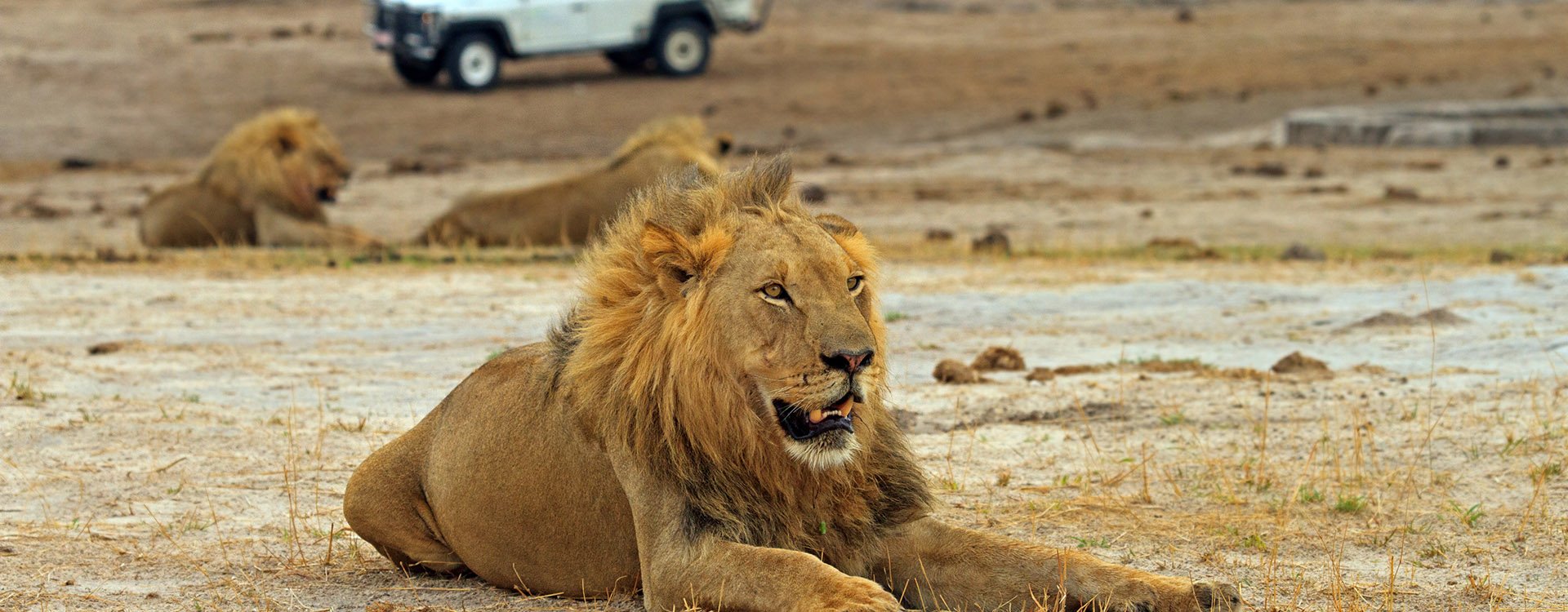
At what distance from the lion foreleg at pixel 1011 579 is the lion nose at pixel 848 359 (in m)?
0.67

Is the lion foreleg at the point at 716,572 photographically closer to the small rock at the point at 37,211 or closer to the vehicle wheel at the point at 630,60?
the small rock at the point at 37,211

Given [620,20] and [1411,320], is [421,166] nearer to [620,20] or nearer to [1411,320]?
[620,20]

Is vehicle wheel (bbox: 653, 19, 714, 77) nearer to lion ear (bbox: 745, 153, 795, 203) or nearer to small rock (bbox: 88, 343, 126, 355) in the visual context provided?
small rock (bbox: 88, 343, 126, 355)

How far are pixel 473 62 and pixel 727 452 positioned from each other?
2190cm

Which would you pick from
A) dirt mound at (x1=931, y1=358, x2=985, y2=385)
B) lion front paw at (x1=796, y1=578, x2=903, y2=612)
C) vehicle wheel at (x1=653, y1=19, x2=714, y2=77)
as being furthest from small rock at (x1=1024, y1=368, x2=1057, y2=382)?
vehicle wheel at (x1=653, y1=19, x2=714, y2=77)

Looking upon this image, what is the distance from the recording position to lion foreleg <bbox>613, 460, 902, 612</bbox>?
3.74 metres

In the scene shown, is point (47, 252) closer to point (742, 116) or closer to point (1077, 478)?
point (1077, 478)

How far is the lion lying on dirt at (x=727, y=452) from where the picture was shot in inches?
152

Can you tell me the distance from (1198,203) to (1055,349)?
27.0 feet

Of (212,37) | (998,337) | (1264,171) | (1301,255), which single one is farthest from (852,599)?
(212,37)

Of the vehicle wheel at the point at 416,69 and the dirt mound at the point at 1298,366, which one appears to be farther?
the vehicle wheel at the point at 416,69

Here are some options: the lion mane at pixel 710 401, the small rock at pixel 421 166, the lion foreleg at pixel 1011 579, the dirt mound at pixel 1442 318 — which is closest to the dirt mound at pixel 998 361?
the dirt mound at pixel 1442 318

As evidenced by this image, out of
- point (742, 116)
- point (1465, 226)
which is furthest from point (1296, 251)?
point (742, 116)

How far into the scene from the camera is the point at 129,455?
6055 millimetres
